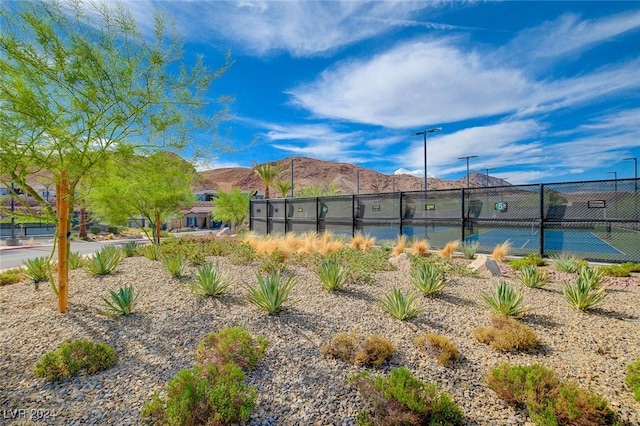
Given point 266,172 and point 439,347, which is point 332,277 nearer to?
point 439,347

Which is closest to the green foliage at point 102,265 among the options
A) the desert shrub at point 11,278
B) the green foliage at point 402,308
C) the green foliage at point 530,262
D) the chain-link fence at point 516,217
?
the desert shrub at point 11,278

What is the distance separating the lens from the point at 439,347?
4000 mm

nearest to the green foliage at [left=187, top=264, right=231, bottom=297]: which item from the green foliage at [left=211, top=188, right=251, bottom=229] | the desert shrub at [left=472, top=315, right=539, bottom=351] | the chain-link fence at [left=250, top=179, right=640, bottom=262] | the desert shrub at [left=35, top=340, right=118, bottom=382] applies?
the desert shrub at [left=35, top=340, right=118, bottom=382]

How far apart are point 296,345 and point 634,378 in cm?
362

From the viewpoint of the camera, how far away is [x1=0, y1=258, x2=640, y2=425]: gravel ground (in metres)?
3.02

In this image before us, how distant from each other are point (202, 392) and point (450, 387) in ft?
8.04

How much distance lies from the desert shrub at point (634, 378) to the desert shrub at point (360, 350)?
227 centimetres

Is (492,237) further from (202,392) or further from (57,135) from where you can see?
(57,135)

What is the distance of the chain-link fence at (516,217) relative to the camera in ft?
29.6

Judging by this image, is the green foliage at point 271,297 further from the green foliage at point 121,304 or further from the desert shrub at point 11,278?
the desert shrub at point 11,278

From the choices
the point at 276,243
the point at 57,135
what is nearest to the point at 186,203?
the point at 276,243

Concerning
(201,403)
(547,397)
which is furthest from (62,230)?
(547,397)

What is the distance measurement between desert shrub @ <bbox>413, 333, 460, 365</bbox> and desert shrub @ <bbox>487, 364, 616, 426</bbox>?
0.49m

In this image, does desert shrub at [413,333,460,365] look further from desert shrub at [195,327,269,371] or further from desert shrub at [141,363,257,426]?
desert shrub at [141,363,257,426]
